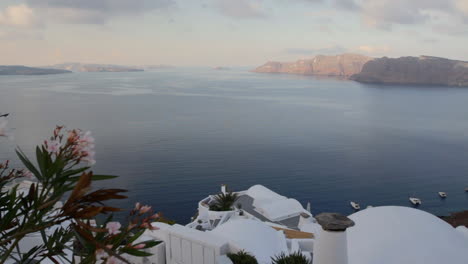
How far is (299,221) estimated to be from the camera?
30.8 metres

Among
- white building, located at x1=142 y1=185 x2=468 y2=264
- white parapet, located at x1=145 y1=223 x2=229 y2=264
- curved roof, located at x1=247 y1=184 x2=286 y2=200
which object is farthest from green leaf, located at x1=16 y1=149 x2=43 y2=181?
curved roof, located at x1=247 y1=184 x2=286 y2=200

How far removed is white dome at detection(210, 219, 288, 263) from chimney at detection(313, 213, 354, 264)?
6.80 metres

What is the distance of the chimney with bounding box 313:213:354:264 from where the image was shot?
8.41 metres

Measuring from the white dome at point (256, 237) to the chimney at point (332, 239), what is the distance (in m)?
6.80

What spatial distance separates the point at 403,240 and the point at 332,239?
3.74 meters

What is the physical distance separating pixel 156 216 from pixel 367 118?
107 meters

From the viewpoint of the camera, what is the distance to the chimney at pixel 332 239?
8414 mm

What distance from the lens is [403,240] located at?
1096 centimetres

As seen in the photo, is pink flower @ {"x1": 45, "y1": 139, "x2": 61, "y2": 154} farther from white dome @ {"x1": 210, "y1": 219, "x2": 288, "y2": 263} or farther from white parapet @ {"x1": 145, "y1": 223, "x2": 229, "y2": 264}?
white dome @ {"x1": 210, "y1": 219, "x2": 288, "y2": 263}

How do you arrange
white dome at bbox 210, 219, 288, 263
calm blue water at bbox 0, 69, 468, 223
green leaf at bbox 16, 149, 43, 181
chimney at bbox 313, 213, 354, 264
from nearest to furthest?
green leaf at bbox 16, 149, 43, 181 → chimney at bbox 313, 213, 354, 264 → white dome at bbox 210, 219, 288, 263 → calm blue water at bbox 0, 69, 468, 223

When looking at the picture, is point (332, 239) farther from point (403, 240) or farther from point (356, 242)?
point (403, 240)

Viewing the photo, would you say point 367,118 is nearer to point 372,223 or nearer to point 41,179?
point 372,223

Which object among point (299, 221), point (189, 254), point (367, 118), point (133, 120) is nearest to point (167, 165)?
point (299, 221)

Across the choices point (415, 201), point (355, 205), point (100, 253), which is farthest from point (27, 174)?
point (415, 201)
